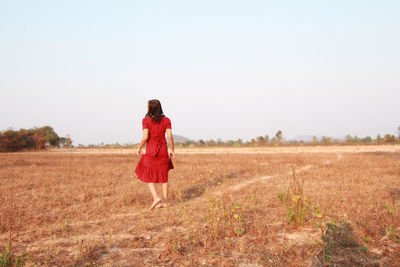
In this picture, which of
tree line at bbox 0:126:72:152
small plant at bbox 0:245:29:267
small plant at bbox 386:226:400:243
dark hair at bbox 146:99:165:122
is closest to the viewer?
small plant at bbox 0:245:29:267

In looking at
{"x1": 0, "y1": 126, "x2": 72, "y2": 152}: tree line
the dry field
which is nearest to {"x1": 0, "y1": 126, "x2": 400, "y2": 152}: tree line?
{"x1": 0, "y1": 126, "x2": 72, "y2": 152}: tree line

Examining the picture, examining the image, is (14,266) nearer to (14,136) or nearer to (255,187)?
(255,187)

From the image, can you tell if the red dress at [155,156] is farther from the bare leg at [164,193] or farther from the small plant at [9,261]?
the small plant at [9,261]

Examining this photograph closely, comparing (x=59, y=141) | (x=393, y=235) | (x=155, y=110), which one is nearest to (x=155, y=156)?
(x=155, y=110)

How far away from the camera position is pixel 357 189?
23.5 feet

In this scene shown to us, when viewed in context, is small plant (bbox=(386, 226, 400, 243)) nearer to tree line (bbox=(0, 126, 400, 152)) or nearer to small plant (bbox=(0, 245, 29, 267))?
small plant (bbox=(0, 245, 29, 267))

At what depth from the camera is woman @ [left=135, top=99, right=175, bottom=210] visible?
6.01 metres

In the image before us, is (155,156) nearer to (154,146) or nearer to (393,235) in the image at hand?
(154,146)

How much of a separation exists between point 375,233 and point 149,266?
3025mm

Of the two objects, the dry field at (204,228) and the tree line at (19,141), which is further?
the tree line at (19,141)

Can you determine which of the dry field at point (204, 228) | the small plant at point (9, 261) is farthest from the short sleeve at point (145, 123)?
the small plant at point (9, 261)

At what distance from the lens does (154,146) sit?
6.11 meters

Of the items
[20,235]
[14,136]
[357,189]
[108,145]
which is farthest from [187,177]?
[108,145]

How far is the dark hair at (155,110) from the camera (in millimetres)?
5978
